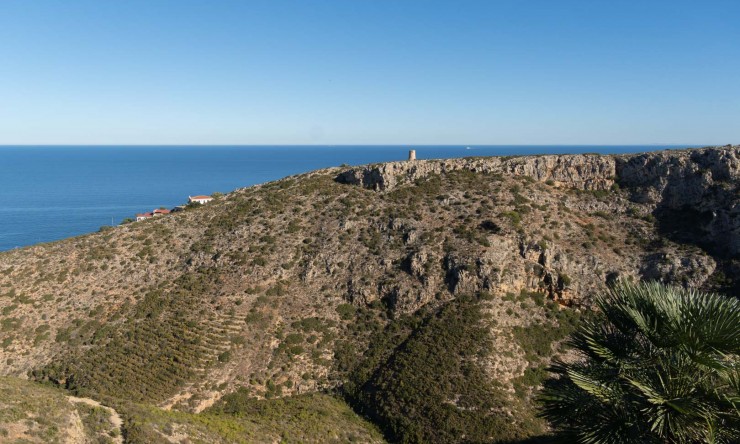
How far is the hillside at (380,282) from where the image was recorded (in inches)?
1267

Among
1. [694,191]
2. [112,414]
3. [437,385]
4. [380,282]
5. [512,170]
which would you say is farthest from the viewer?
[512,170]

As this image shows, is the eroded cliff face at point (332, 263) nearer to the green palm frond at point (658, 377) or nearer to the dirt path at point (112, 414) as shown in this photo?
the dirt path at point (112, 414)

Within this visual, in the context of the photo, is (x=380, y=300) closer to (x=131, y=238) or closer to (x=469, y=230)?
(x=469, y=230)

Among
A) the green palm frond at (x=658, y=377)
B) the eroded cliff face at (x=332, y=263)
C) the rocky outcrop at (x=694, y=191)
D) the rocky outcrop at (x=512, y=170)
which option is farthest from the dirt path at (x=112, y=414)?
the rocky outcrop at (x=694, y=191)

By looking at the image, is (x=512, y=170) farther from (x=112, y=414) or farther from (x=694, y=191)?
(x=112, y=414)

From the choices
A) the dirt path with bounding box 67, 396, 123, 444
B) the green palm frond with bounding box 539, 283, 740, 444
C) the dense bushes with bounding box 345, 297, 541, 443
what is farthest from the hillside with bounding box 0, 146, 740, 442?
the green palm frond with bounding box 539, 283, 740, 444

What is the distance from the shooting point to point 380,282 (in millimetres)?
41938

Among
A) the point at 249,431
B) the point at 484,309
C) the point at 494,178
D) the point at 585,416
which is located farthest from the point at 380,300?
the point at 585,416

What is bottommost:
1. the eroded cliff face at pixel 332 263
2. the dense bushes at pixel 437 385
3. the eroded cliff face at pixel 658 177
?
the dense bushes at pixel 437 385

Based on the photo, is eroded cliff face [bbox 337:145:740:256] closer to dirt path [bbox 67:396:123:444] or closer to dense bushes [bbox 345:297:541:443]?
dense bushes [bbox 345:297:541:443]

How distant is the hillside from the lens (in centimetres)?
3219

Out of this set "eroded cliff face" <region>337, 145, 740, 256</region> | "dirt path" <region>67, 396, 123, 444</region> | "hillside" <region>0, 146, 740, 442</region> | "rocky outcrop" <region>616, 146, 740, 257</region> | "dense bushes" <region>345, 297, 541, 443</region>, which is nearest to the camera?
"dirt path" <region>67, 396, 123, 444</region>

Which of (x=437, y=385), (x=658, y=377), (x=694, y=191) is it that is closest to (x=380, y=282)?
(x=437, y=385)

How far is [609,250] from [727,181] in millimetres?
14552
